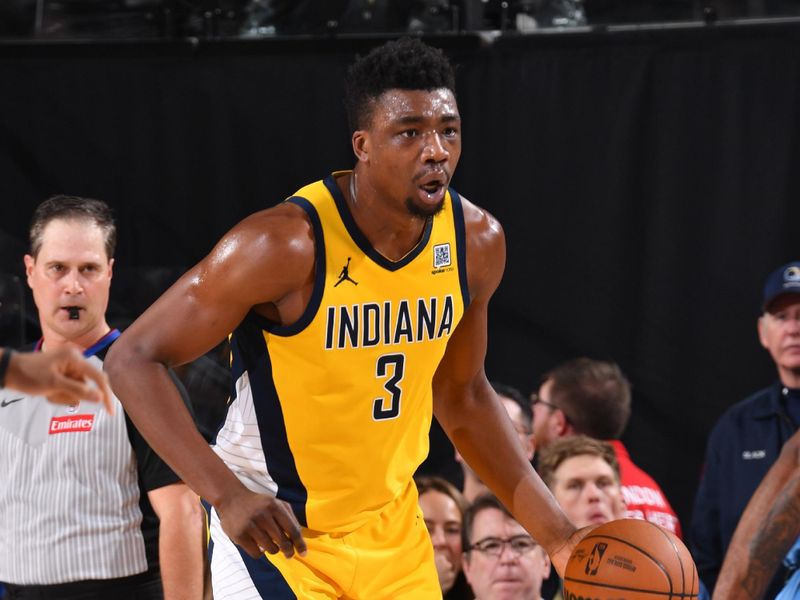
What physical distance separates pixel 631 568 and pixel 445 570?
2.10 m

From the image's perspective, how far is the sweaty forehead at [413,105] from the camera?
3.26 metres

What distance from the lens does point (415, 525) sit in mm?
3490

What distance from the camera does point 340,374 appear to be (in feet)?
10.6

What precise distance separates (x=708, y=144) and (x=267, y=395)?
325 centimetres

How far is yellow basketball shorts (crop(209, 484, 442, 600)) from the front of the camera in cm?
323

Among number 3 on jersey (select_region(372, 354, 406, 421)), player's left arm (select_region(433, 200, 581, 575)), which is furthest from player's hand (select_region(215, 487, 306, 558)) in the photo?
player's left arm (select_region(433, 200, 581, 575))

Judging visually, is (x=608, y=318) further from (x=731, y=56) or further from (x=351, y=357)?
(x=351, y=357)

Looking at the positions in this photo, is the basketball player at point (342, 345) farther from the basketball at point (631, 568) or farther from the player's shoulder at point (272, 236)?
the basketball at point (631, 568)

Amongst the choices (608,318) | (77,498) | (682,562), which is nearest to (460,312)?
(682,562)

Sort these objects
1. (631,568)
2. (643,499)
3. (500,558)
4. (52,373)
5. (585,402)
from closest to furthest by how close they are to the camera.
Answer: (52,373) < (631,568) < (500,558) < (643,499) < (585,402)

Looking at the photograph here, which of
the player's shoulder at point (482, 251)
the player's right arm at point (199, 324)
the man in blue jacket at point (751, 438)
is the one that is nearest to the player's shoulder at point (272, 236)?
the player's right arm at point (199, 324)

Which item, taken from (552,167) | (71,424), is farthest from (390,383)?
(552,167)

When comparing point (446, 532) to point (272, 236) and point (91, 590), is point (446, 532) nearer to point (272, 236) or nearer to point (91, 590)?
point (91, 590)

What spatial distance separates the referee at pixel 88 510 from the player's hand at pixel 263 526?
45.4 inches
